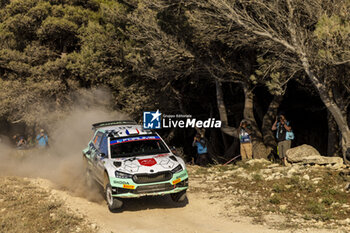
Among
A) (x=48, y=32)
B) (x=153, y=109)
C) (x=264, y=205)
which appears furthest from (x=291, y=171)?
(x=48, y=32)

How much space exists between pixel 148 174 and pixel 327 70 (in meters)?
7.62

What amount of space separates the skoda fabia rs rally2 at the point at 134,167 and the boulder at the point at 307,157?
5.16 metres

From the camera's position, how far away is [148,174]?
10.3 meters

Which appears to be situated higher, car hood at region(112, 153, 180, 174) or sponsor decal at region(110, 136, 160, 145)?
sponsor decal at region(110, 136, 160, 145)

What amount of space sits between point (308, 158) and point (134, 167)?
6.62m

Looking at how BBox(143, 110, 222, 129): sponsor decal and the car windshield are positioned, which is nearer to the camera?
the car windshield

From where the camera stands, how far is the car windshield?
11438 mm

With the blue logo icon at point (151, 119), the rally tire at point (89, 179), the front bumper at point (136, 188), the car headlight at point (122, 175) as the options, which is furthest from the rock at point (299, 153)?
the blue logo icon at point (151, 119)

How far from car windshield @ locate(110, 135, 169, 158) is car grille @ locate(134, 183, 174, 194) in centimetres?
125

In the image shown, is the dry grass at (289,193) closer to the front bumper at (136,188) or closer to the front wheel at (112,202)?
the front bumper at (136,188)

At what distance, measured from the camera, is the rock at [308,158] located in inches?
557

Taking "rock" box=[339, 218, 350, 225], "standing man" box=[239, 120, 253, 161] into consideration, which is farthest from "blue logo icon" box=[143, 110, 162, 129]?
"rock" box=[339, 218, 350, 225]

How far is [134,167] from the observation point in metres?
10.5

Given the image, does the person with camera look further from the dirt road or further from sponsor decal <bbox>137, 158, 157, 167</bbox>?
sponsor decal <bbox>137, 158, 157, 167</bbox>
